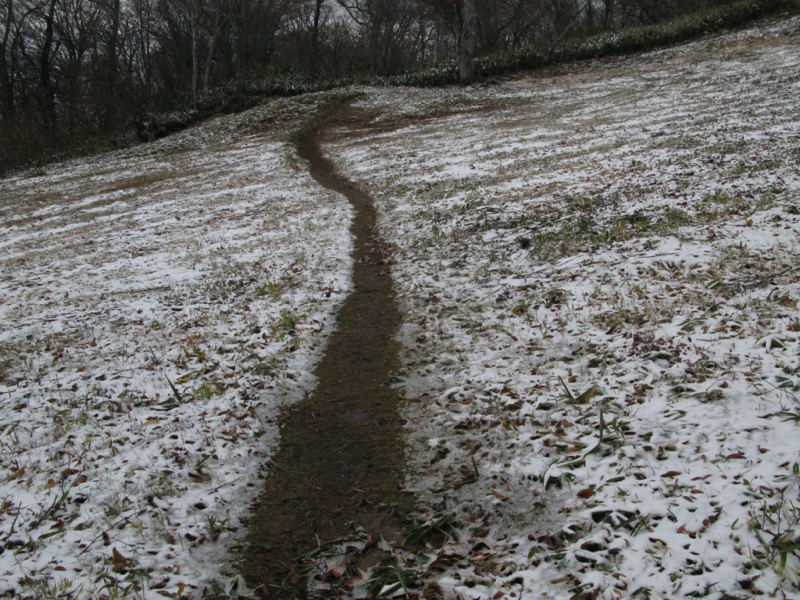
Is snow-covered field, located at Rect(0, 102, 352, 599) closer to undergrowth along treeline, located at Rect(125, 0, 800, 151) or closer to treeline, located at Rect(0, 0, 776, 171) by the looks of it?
undergrowth along treeline, located at Rect(125, 0, 800, 151)

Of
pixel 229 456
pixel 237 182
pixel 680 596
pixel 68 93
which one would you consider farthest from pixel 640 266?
pixel 68 93

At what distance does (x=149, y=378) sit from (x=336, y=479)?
9.37ft

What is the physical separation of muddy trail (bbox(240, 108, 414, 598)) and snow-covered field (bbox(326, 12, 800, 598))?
1.03ft

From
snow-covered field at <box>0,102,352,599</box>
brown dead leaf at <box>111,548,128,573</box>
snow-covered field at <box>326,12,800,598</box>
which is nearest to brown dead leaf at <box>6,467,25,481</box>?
snow-covered field at <box>0,102,352,599</box>

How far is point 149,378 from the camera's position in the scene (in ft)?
19.9

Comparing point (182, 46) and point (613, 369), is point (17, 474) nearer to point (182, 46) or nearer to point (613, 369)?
point (613, 369)

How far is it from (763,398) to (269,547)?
405cm

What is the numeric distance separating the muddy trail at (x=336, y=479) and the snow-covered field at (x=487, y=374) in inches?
9.3

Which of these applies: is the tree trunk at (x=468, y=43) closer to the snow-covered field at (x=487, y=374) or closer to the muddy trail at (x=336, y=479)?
the snow-covered field at (x=487, y=374)

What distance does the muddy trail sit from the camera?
12.3ft

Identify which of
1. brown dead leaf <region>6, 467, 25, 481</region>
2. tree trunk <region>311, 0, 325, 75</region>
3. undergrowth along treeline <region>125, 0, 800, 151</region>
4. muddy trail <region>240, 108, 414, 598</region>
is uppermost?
tree trunk <region>311, 0, 325, 75</region>

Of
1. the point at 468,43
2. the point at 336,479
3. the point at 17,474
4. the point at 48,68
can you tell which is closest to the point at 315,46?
the point at 468,43

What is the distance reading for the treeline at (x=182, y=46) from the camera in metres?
31.5

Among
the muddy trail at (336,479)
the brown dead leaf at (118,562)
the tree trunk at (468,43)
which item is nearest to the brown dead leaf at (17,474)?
the brown dead leaf at (118,562)
